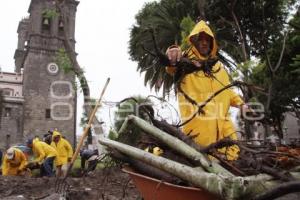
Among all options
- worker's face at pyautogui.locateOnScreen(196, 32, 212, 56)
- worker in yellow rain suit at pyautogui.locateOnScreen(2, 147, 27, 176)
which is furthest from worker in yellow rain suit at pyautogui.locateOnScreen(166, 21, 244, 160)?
worker in yellow rain suit at pyautogui.locateOnScreen(2, 147, 27, 176)

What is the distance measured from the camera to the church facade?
137 ft

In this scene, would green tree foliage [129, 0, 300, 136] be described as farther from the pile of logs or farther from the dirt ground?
the pile of logs

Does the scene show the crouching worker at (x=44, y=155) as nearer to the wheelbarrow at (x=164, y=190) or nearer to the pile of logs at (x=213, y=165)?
the pile of logs at (x=213, y=165)

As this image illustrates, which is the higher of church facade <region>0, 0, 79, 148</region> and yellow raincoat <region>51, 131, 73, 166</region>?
church facade <region>0, 0, 79, 148</region>

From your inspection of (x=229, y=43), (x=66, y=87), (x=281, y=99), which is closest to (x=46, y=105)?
(x=66, y=87)

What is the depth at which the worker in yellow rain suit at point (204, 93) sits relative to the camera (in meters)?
2.68

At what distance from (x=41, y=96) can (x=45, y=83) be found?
151 cm

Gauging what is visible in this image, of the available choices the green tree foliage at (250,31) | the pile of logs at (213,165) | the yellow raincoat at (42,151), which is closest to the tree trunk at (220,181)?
the pile of logs at (213,165)

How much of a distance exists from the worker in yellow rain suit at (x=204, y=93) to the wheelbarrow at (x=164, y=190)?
74 cm

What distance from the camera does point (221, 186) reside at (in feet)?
4.72

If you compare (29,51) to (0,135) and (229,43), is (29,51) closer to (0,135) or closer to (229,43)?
(0,135)

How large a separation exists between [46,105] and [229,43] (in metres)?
30.8

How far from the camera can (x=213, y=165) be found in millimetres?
1681

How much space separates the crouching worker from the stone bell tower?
31064mm
